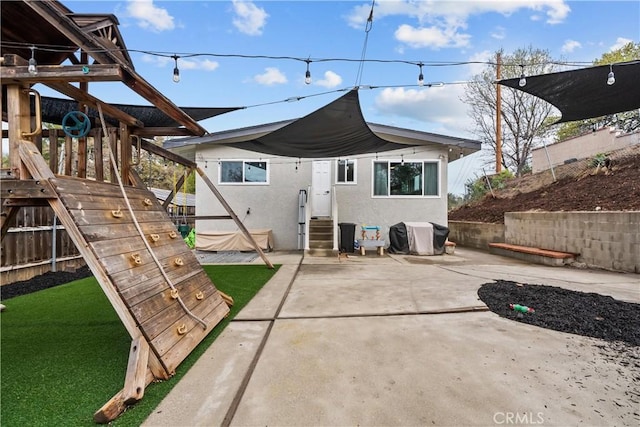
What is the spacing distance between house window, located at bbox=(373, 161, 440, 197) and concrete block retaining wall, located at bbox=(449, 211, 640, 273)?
7.94 ft

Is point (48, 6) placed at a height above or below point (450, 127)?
below

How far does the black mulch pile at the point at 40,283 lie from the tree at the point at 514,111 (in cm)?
1645

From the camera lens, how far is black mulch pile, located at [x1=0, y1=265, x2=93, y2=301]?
13.8 ft

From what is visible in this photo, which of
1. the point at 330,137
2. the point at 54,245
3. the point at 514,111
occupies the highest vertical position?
the point at 514,111

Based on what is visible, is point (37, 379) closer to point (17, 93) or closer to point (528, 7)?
point (17, 93)

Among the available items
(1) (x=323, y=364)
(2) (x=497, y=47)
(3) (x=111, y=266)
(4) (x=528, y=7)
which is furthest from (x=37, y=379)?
(2) (x=497, y=47)

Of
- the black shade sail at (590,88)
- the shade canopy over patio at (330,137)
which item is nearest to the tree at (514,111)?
the shade canopy over patio at (330,137)

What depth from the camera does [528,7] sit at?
614 centimetres

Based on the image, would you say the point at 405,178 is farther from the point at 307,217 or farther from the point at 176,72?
the point at 176,72

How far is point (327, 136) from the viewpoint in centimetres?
587

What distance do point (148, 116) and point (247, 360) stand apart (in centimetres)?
435

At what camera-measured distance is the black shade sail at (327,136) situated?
4926 mm

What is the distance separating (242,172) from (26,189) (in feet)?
23.7

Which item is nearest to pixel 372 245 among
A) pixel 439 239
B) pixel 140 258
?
pixel 439 239
